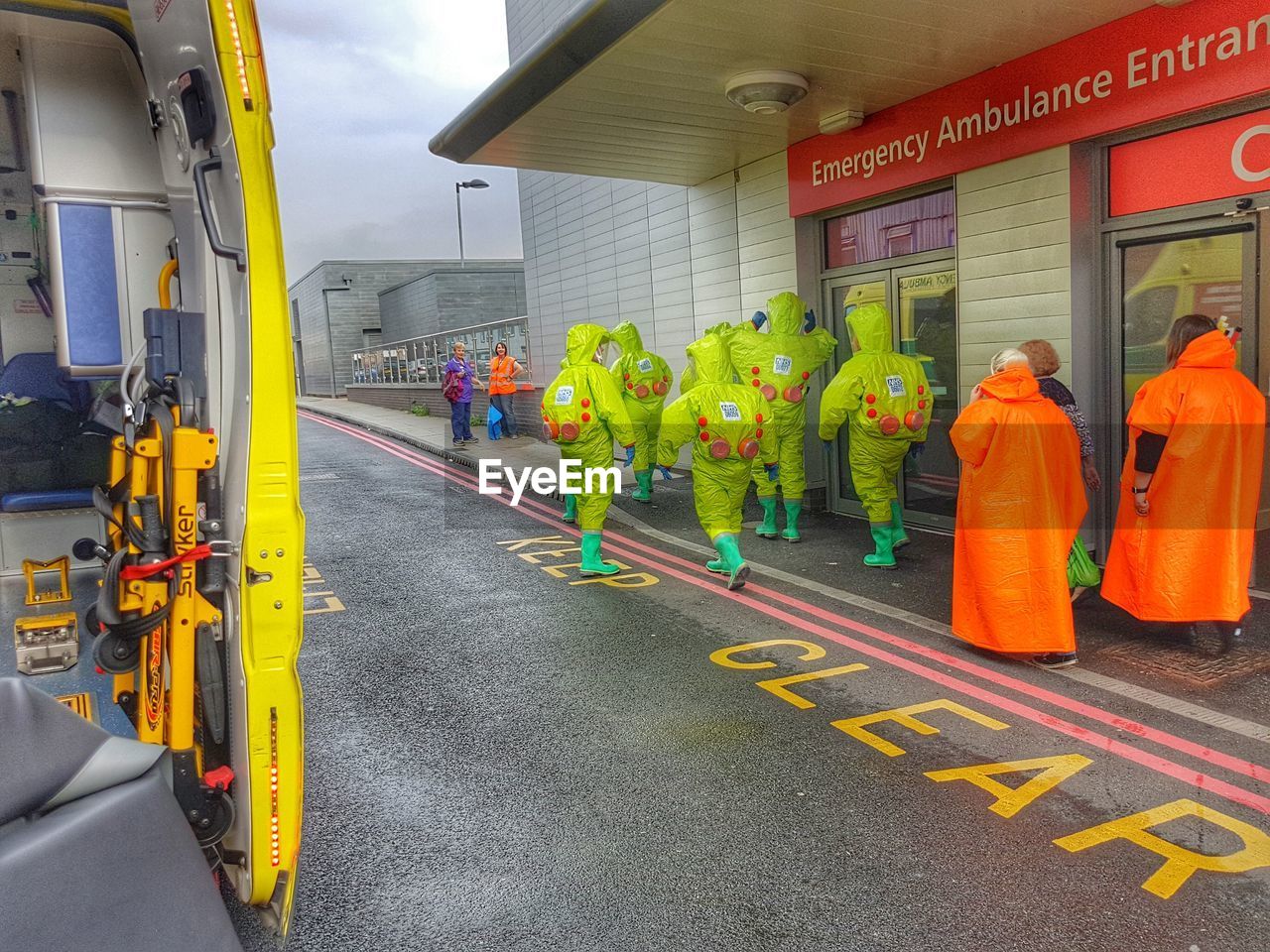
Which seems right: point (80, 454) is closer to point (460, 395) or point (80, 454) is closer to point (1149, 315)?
point (1149, 315)

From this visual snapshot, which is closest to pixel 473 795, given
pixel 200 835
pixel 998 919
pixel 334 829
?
pixel 334 829

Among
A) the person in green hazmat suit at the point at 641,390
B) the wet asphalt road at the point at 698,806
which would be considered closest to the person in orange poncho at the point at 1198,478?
the wet asphalt road at the point at 698,806

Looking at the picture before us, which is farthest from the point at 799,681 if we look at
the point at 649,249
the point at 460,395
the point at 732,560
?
the point at 460,395

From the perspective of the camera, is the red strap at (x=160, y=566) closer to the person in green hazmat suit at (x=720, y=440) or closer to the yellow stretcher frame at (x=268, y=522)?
the yellow stretcher frame at (x=268, y=522)

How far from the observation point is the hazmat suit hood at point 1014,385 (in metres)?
4.97

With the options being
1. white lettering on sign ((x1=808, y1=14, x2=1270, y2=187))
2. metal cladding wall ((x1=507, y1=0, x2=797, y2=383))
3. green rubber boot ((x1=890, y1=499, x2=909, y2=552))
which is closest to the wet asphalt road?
green rubber boot ((x1=890, y1=499, x2=909, y2=552))

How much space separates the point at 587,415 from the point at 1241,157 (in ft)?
15.4

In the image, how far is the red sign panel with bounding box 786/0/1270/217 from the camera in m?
5.71

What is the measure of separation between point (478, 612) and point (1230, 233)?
574cm

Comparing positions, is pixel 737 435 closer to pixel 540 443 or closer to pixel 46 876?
pixel 46 876

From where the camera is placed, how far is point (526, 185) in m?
17.0

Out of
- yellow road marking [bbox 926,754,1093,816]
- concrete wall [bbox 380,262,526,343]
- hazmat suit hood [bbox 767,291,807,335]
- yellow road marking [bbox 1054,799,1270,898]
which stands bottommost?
yellow road marking [bbox 1054,799,1270,898]

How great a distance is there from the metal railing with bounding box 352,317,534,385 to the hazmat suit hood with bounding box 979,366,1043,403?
13039mm

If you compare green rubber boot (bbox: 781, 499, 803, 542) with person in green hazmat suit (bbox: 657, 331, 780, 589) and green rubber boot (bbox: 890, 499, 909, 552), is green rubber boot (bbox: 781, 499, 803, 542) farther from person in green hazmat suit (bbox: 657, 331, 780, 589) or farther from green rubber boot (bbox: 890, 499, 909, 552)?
person in green hazmat suit (bbox: 657, 331, 780, 589)
